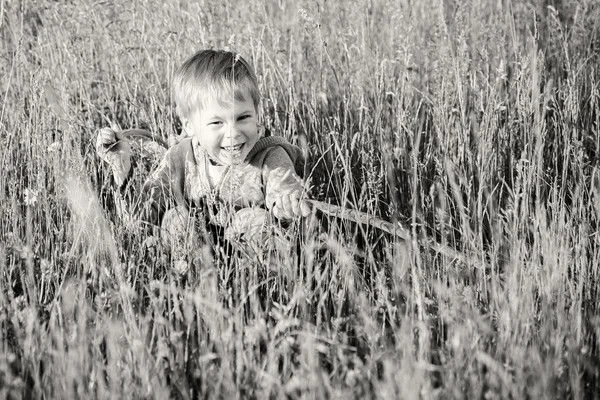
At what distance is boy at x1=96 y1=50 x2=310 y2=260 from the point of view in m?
2.48

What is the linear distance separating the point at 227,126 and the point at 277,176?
0.94ft

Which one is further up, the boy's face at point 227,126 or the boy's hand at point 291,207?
the boy's face at point 227,126

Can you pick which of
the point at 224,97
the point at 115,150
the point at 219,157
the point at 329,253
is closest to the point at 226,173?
the point at 219,157

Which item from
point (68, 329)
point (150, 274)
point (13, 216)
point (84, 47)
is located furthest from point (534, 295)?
point (84, 47)

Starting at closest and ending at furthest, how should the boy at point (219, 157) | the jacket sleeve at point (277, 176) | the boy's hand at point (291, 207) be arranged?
the boy's hand at point (291, 207) < the boy at point (219, 157) < the jacket sleeve at point (277, 176)

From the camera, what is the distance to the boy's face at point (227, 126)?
8.34 ft

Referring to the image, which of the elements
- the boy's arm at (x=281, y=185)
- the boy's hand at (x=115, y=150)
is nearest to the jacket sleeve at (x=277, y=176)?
the boy's arm at (x=281, y=185)

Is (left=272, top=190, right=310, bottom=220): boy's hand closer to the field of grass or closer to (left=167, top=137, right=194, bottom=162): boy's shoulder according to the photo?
the field of grass

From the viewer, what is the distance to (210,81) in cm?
256

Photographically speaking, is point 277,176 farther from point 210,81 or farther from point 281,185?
point 210,81

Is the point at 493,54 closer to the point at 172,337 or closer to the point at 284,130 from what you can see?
the point at 284,130

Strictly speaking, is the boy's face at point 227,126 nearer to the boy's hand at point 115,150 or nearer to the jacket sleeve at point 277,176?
the jacket sleeve at point 277,176

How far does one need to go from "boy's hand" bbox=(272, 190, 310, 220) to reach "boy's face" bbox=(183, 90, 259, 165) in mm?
220

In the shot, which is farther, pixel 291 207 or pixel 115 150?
pixel 115 150
